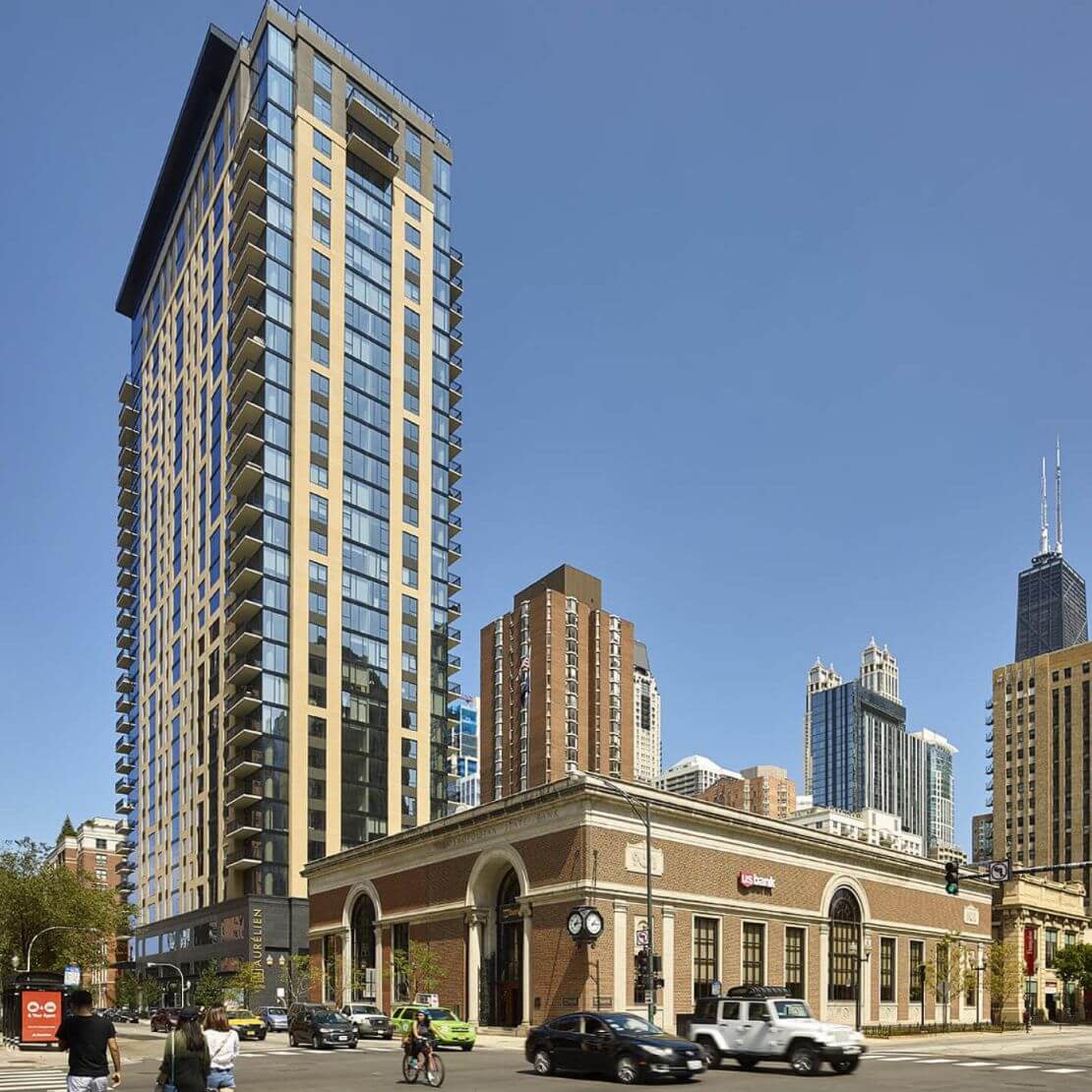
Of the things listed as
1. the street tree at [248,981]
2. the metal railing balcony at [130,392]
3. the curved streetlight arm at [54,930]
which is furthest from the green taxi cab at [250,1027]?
the metal railing balcony at [130,392]

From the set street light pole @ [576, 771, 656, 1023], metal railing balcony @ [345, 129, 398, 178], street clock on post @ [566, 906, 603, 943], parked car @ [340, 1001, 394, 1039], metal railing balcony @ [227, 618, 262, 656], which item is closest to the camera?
street light pole @ [576, 771, 656, 1023]

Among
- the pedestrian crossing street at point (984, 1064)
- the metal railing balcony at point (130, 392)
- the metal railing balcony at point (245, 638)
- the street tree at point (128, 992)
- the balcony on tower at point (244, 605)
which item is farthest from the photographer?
the metal railing balcony at point (130, 392)

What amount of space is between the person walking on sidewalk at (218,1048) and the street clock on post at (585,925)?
111 feet

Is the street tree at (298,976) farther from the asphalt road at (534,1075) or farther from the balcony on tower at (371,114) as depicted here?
the balcony on tower at (371,114)

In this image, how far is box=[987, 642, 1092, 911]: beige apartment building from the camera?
6358 inches

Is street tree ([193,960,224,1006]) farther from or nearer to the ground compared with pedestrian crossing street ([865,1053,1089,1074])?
nearer to the ground

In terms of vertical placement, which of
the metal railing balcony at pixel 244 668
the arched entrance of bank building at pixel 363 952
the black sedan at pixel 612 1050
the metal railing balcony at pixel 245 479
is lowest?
the arched entrance of bank building at pixel 363 952

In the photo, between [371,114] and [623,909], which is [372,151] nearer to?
[371,114]

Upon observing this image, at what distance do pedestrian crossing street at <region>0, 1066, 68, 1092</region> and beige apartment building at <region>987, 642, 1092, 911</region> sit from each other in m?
150

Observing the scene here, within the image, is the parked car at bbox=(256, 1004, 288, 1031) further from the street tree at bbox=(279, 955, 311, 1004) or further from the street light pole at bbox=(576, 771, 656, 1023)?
the street light pole at bbox=(576, 771, 656, 1023)

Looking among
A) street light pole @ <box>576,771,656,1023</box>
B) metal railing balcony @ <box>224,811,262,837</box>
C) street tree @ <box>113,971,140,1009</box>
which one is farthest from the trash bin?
street tree @ <box>113,971,140,1009</box>

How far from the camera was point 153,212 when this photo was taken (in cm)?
13325

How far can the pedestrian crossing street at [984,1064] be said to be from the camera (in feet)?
115

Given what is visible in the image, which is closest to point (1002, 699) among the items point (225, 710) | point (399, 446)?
point (399, 446)
